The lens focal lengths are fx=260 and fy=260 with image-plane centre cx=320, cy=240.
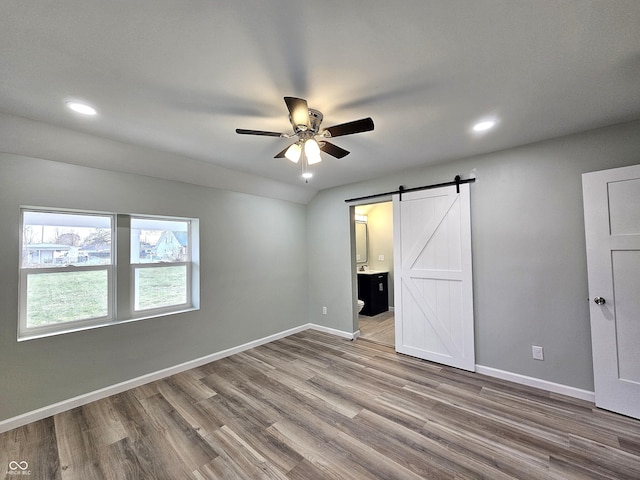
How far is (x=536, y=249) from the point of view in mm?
2668

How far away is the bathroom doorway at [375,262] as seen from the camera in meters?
5.59

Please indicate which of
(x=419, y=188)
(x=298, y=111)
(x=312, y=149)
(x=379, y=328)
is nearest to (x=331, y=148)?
(x=312, y=149)

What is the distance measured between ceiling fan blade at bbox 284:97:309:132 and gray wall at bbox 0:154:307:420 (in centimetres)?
220

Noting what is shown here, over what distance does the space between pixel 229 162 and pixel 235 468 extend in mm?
2882

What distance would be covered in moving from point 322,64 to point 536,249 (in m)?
2.73

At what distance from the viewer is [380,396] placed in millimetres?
2559

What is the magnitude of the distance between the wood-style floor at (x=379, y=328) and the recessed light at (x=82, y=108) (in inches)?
165

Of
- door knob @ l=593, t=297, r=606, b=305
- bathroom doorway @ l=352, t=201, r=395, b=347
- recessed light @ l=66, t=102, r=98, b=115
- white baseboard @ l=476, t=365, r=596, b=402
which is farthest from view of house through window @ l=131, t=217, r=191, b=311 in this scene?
door knob @ l=593, t=297, r=606, b=305

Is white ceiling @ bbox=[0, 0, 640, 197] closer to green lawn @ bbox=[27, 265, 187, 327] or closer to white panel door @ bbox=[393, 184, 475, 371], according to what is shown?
white panel door @ bbox=[393, 184, 475, 371]

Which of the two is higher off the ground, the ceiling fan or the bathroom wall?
the ceiling fan

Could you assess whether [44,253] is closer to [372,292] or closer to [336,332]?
[336,332]

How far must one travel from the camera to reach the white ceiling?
1.18m

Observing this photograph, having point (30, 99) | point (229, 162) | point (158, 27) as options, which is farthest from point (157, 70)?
point (229, 162)

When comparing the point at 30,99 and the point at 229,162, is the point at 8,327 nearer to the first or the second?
the point at 30,99
